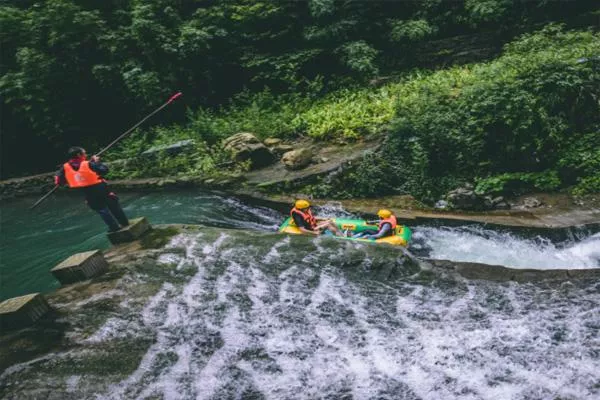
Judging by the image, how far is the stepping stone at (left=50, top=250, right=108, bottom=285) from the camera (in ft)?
17.8

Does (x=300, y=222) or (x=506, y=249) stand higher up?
(x=300, y=222)

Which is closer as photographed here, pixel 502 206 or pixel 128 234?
pixel 128 234

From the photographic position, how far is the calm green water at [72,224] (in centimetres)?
884

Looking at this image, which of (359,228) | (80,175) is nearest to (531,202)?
(359,228)

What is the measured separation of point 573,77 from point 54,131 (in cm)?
1756

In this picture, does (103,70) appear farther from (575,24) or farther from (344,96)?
(575,24)

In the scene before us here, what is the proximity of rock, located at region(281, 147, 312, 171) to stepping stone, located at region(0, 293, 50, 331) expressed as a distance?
6.98 metres

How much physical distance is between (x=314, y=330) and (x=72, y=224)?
9471 millimetres

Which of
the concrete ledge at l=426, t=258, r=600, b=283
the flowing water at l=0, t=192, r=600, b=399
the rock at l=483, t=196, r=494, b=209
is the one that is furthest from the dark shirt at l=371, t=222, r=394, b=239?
the rock at l=483, t=196, r=494, b=209

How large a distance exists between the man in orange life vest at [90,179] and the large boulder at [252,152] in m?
5.35

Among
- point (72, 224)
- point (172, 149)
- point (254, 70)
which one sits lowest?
point (72, 224)

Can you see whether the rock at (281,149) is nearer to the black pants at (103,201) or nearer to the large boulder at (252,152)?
the large boulder at (252,152)

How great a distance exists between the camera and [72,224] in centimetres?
1157

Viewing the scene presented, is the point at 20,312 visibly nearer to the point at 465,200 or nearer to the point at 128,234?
Result: the point at 128,234
